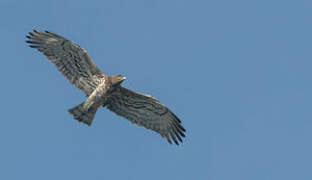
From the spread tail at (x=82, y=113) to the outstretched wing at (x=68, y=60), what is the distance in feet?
2.23

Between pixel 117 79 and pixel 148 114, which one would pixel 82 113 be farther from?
pixel 148 114

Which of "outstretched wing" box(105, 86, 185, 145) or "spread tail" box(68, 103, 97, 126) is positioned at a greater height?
"outstretched wing" box(105, 86, 185, 145)

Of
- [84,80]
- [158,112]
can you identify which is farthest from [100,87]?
[158,112]

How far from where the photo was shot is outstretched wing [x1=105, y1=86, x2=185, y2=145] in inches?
740

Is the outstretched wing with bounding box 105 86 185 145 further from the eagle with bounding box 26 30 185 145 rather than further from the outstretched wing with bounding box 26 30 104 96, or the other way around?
the outstretched wing with bounding box 26 30 104 96

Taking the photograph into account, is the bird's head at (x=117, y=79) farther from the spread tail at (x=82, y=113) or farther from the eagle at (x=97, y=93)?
the spread tail at (x=82, y=113)

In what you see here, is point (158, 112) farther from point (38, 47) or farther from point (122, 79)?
point (38, 47)

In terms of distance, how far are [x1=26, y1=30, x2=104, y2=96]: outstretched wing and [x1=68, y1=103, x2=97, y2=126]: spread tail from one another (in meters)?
0.68

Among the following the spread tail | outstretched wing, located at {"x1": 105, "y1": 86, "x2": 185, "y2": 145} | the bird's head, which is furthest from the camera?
outstretched wing, located at {"x1": 105, "y1": 86, "x2": 185, "y2": 145}

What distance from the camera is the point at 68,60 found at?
18.6 m

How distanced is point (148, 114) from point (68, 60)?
11.0 feet

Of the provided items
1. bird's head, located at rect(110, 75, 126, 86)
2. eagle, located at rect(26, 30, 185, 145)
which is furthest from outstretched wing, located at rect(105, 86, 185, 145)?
bird's head, located at rect(110, 75, 126, 86)

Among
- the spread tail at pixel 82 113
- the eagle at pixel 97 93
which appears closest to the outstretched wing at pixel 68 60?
the eagle at pixel 97 93

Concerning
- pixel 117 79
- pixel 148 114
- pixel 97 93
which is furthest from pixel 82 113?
pixel 148 114
